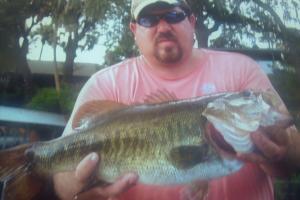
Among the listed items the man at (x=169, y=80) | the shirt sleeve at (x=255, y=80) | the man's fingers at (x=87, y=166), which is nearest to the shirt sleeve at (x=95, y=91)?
the man at (x=169, y=80)

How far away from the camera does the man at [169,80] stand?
0.65 meters

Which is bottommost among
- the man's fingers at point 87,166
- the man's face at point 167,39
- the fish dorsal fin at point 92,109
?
the man's fingers at point 87,166

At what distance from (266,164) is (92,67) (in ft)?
1.33

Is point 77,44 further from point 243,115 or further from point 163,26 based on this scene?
point 243,115

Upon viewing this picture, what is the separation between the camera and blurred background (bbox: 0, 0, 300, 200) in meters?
0.83

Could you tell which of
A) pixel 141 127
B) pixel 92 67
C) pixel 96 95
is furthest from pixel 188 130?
pixel 92 67

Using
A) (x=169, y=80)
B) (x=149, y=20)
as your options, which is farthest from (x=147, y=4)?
(x=169, y=80)

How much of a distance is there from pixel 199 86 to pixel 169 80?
0.05 metres

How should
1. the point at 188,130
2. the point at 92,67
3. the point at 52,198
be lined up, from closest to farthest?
the point at 188,130 → the point at 52,198 → the point at 92,67

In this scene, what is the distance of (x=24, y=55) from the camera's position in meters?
0.92

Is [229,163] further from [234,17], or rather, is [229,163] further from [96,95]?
[234,17]

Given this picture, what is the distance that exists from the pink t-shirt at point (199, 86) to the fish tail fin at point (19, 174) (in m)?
0.09

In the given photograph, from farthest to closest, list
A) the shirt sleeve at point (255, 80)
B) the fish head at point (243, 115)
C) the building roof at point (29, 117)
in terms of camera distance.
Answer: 1. the building roof at point (29, 117)
2. the shirt sleeve at point (255, 80)
3. the fish head at point (243, 115)

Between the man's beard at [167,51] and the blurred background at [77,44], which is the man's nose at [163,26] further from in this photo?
the blurred background at [77,44]
